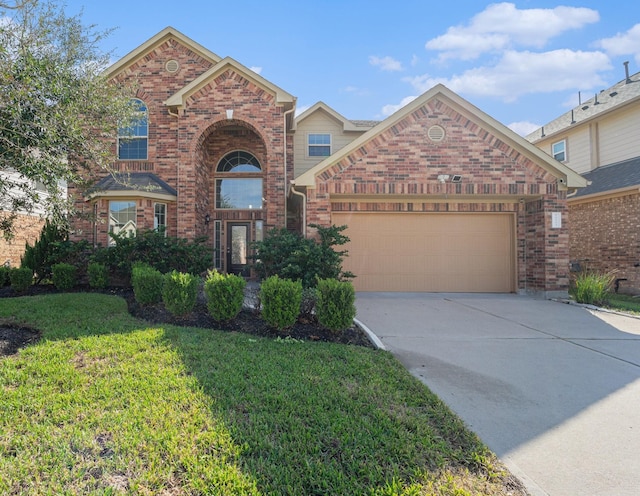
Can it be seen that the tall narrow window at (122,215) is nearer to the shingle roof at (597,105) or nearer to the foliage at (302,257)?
the foliage at (302,257)

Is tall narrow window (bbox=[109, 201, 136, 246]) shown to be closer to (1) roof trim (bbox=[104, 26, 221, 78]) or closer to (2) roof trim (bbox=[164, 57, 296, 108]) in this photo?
(2) roof trim (bbox=[164, 57, 296, 108])

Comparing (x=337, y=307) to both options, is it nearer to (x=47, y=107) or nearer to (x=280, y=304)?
(x=280, y=304)

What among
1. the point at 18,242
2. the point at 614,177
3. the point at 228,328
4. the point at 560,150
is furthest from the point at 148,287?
the point at 560,150

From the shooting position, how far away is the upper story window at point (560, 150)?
15.1 m

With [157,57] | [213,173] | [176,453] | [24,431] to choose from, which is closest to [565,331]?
[176,453]

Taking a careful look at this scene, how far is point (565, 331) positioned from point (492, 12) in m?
7.42

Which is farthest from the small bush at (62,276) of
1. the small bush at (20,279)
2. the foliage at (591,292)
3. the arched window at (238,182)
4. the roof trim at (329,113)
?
the foliage at (591,292)

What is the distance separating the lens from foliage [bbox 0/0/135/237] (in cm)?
491

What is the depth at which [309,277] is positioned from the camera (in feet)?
24.8

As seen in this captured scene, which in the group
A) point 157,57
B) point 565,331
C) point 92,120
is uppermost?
point 157,57

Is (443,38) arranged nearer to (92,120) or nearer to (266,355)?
(92,120)

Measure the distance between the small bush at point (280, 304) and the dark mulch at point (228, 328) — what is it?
0.21 metres

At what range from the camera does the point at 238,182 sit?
12.9 m

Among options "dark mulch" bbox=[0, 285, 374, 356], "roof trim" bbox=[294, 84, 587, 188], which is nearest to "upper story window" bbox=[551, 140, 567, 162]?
"roof trim" bbox=[294, 84, 587, 188]
